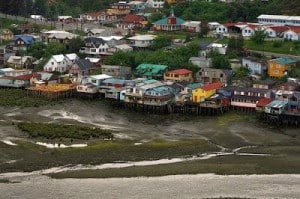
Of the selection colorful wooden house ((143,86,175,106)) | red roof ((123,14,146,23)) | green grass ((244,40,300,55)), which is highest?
red roof ((123,14,146,23))

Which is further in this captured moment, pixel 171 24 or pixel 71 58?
pixel 171 24

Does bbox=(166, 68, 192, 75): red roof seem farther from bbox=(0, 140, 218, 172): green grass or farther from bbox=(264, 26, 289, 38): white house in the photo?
bbox=(264, 26, 289, 38): white house

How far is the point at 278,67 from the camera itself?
56.8 meters

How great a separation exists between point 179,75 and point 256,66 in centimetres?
734

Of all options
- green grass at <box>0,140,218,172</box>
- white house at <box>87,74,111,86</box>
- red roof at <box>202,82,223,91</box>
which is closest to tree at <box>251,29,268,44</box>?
red roof at <box>202,82,223,91</box>

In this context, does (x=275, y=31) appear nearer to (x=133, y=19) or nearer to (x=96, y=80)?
(x=133, y=19)

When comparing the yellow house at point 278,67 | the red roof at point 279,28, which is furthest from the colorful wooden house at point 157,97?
the red roof at point 279,28

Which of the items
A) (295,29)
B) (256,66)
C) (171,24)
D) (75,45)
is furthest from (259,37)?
(75,45)

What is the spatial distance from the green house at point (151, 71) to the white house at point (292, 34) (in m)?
17.9

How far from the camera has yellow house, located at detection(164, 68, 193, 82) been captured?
55.6m

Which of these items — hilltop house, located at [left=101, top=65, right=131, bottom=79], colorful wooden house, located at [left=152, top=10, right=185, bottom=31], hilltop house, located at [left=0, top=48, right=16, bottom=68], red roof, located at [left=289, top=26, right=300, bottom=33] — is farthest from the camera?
colorful wooden house, located at [left=152, top=10, right=185, bottom=31]

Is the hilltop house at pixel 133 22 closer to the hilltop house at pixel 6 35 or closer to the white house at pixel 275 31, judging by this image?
the hilltop house at pixel 6 35

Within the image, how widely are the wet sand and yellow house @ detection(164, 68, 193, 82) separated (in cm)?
2231

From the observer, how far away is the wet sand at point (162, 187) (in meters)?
31.0
